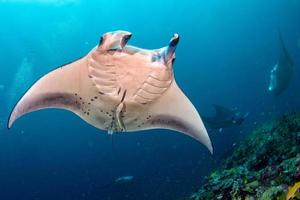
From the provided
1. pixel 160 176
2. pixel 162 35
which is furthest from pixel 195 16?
pixel 160 176

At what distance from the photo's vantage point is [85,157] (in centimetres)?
3966

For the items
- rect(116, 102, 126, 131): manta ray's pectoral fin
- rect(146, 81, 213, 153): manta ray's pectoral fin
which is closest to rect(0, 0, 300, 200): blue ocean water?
rect(146, 81, 213, 153): manta ray's pectoral fin

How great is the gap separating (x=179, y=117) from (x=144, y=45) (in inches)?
2110

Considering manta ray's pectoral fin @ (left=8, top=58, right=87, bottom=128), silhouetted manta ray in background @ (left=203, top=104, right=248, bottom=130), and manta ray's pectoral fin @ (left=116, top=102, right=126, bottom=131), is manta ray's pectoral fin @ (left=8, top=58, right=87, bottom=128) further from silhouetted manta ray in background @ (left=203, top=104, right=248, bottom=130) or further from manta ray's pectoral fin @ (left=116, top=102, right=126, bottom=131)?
silhouetted manta ray in background @ (left=203, top=104, right=248, bottom=130)

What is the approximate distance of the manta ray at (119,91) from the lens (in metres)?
3.42

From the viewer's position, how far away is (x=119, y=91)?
3.89m

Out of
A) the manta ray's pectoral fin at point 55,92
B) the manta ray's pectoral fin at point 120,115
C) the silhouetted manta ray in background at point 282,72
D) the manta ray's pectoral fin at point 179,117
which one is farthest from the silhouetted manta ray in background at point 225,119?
the manta ray's pectoral fin at point 55,92

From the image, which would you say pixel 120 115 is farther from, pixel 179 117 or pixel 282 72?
pixel 282 72

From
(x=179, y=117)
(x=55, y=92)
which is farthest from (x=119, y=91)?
→ (x=179, y=117)

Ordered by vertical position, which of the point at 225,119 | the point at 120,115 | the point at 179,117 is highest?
the point at 225,119

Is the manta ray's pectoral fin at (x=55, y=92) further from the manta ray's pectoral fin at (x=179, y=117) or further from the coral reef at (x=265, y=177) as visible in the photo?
the coral reef at (x=265, y=177)

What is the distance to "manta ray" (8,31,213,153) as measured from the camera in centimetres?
342

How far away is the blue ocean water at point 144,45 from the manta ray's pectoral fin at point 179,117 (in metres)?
12.3

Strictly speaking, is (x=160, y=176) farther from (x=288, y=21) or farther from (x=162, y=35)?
(x=288, y=21)
